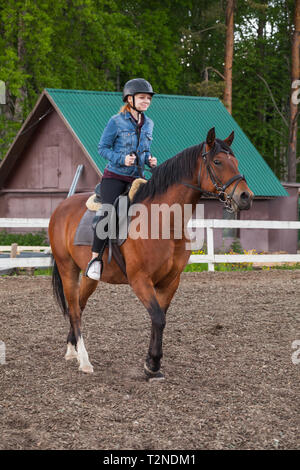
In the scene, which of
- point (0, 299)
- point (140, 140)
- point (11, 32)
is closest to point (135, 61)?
point (11, 32)

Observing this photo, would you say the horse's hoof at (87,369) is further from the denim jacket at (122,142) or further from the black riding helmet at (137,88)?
the black riding helmet at (137,88)

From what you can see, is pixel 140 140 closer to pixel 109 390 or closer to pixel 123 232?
pixel 123 232

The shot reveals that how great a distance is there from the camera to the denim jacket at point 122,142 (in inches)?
235

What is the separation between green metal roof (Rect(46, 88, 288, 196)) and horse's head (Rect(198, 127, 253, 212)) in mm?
15488

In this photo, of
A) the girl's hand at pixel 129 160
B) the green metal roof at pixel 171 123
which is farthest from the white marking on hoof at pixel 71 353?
the green metal roof at pixel 171 123

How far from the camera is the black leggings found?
601 centimetres

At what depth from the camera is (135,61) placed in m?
33.2

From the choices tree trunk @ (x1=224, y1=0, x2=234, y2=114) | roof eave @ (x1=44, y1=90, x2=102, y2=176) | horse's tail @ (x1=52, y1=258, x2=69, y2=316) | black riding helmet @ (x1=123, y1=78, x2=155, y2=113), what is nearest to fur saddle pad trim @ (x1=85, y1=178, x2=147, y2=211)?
black riding helmet @ (x1=123, y1=78, x2=155, y2=113)

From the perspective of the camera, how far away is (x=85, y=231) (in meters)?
6.39

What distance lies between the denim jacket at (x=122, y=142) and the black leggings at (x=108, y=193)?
0.11 metres

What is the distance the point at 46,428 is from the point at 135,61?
30.8 m

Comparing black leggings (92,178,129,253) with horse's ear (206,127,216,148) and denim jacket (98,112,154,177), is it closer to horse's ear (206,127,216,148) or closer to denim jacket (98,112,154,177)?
denim jacket (98,112,154,177)

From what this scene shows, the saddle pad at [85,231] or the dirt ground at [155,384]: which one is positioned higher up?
the saddle pad at [85,231]

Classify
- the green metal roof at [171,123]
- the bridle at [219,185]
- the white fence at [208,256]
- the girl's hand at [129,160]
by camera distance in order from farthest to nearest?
1. the green metal roof at [171,123]
2. the white fence at [208,256]
3. the girl's hand at [129,160]
4. the bridle at [219,185]
